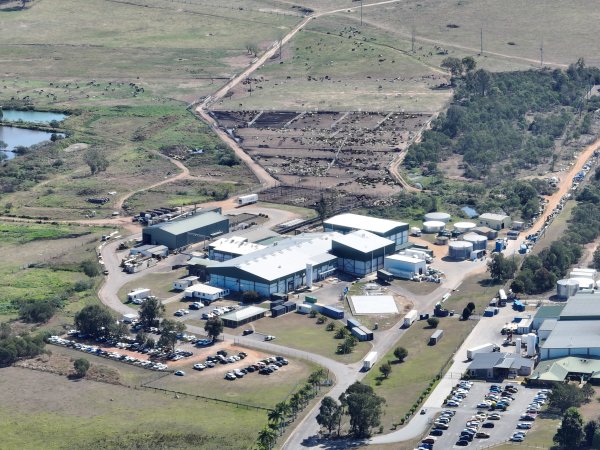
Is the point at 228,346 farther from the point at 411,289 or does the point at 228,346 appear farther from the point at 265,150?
the point at 265,150

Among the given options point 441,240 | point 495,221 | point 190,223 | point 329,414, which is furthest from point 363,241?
point 329,414

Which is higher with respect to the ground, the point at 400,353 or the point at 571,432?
the point at 571,432

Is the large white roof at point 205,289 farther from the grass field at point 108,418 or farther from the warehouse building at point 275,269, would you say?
the grass field at point 108,418

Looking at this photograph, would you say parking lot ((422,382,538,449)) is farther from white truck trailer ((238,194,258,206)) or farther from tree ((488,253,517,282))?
white truck trailer ((238,194,258,206))

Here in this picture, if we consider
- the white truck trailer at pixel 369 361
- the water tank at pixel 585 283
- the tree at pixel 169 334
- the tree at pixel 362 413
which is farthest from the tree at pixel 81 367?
the water tank at pixel 585 283

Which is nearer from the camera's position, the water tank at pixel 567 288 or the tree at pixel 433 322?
the tree at pixel 433 322

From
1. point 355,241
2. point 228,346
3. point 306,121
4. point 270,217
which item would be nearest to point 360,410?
point 228,346

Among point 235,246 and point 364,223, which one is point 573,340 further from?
point 235,246
